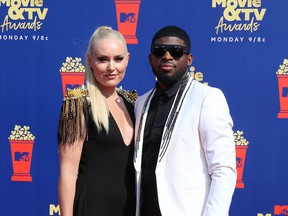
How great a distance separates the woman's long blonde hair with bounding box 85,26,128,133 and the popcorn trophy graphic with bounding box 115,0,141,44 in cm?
88

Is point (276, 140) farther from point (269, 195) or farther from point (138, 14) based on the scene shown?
point (138, 14)

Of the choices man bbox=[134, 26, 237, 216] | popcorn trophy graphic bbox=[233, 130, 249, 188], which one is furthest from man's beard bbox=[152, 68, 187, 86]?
popcorn trophy graphic bbox=[233, 130, 249, 188]

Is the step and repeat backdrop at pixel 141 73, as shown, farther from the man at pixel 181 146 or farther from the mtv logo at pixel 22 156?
the man at pixel 181 146

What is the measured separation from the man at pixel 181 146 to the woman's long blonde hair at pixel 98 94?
173 millimetres

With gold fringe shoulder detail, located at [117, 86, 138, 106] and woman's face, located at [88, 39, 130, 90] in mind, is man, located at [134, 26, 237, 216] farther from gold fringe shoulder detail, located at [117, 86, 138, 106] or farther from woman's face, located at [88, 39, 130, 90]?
gold fringe shoulder detail, located at [117, 86, 138, 106]

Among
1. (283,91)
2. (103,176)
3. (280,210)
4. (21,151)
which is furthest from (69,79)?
(280,210)

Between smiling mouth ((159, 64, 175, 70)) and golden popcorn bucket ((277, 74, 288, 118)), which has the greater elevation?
smiling mouth ((159, 64, 175, 70))

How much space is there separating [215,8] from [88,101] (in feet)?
4.20

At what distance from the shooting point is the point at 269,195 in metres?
2.76

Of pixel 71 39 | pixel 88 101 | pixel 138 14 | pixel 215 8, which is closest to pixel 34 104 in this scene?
pixel 71 39

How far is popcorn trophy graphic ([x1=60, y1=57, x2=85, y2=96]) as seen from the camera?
2873mm

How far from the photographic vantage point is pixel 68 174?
6.14 ft

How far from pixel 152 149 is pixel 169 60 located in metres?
0.37

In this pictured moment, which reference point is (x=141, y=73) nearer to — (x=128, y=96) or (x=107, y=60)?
(x=128, y=96)
